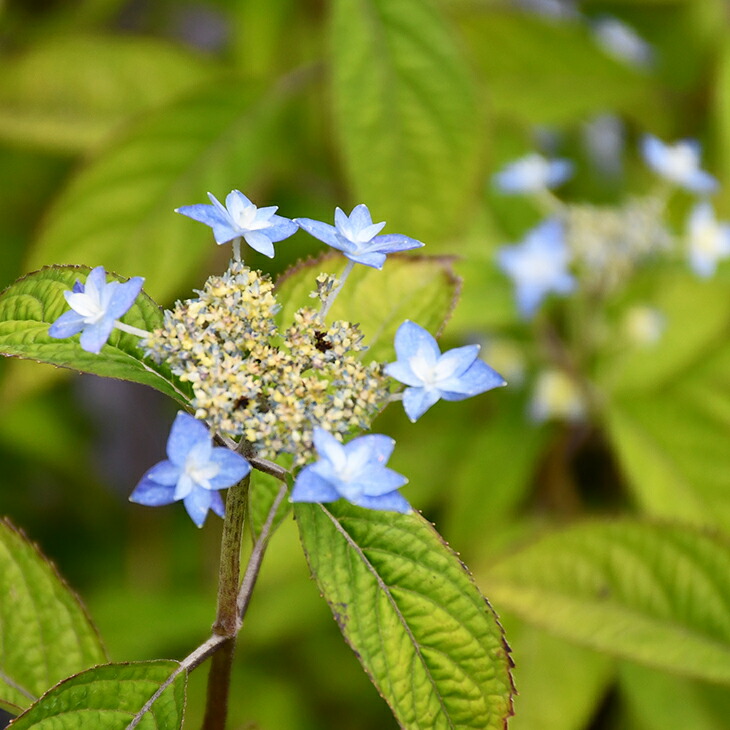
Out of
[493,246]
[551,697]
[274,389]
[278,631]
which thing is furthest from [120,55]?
[551,697]

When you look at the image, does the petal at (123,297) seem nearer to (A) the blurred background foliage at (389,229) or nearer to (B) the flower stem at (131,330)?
(B) the flower stem at (131,330)

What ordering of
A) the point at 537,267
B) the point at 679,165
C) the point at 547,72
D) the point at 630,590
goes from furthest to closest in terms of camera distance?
the point at 547,72
the point at 679,165
the point at 537,267
the point at 630,590

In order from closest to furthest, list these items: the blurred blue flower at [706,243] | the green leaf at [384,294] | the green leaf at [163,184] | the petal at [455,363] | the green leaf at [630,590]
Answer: the petal at [455,363], the green leaf at [384,294], the green leaf at [630,590], the green leaf at [163,184], the blurred blue flower at [706,243]

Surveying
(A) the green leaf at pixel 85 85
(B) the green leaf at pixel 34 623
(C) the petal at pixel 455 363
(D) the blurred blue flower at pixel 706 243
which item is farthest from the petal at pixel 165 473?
(D) the blurred blue flower at pixel 706 243

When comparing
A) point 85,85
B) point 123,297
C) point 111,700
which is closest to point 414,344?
point 123,297

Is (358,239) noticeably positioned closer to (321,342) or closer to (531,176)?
(321,342)

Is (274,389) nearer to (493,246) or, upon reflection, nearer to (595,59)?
(493,246)
